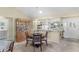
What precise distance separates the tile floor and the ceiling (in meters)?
0.50

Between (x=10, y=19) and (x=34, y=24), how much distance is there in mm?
446

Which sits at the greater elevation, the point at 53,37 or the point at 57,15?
the point at 57,15

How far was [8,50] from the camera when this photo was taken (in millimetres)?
2008

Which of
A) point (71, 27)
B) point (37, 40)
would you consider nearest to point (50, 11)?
point (71, 27)

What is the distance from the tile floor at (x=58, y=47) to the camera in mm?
2027

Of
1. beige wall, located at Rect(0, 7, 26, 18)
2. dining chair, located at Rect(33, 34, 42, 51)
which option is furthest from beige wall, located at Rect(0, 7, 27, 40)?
dining chair, located at Rect(33, 34, 42, 51)

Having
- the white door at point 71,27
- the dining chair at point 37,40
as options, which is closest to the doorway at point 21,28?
the dining chair at point 37,40

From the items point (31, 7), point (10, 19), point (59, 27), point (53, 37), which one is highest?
point (31, 7)

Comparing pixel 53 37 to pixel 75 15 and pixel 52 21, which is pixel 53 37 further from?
pixel 75 15

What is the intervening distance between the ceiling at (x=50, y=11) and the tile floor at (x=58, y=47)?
0.50 meters

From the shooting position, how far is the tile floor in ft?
6.65

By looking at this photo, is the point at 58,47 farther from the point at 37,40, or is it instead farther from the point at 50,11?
the point at 50,11
